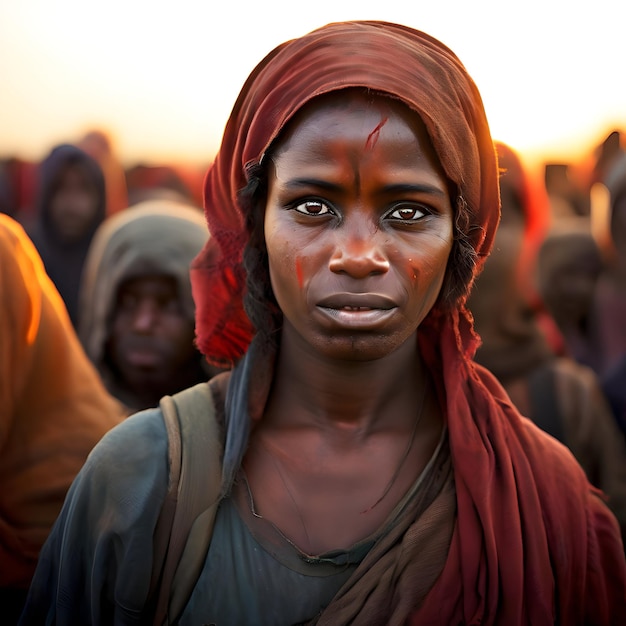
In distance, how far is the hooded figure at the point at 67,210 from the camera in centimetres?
688

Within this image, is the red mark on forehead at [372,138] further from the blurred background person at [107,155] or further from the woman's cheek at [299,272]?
the blurred background person at [107,155]

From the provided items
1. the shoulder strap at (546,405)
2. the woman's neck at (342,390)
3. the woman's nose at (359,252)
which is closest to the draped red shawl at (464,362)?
the woman's neck at (342,390)

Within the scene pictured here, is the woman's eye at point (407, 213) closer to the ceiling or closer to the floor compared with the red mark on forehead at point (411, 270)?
closer to the ceiling

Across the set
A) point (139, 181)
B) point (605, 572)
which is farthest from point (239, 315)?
point (139, 181)

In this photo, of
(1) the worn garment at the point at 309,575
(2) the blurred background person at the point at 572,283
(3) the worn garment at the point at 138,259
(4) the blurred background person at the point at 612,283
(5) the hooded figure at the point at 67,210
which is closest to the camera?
(1) the worn garment at the point at 309,575

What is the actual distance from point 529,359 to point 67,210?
13.4 ft

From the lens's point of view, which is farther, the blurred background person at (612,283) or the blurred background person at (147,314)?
the blurred background person at (612,283)

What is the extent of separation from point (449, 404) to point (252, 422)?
0.48 m

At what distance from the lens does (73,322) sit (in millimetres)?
6176

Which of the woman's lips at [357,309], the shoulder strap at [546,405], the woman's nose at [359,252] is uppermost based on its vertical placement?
the woman's nose at [359,252]

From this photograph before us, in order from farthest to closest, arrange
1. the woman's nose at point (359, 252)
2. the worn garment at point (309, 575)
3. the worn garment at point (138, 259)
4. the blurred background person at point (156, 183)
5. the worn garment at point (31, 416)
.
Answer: the blurred background person at point (156, 183) → the worn garment at point (138, 259) → the worn garment at point (31, 416) → the worn garment at point (309, 575) → the woman's nose at point (359, 252)

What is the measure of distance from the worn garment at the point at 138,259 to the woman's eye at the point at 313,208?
85.5 inches

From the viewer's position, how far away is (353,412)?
6.77 feet

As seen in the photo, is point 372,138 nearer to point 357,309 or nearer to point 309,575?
point 357,309
